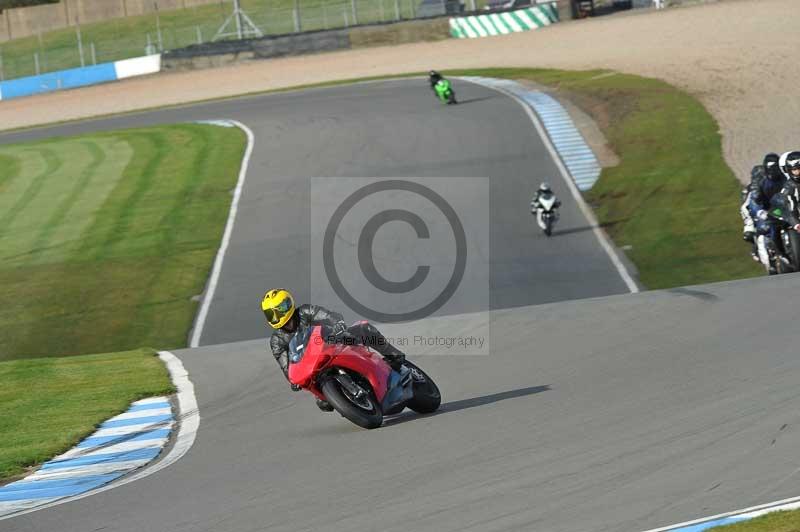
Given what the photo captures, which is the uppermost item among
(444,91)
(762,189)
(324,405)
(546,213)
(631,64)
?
(324,405)

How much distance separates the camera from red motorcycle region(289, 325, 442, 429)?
9.89m

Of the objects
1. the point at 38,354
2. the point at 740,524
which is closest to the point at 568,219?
the point at 38,354

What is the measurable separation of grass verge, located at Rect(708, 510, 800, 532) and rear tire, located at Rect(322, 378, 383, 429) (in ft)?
13.7

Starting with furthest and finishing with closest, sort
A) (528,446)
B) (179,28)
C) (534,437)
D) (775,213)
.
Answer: (179,28), (775,213), (534,437), (528,446)

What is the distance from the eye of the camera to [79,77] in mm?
62656

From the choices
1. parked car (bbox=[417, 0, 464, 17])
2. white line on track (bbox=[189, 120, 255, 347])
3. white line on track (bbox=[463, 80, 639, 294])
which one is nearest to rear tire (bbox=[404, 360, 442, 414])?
white line on track (bbox=[463, 80, 639, 294])

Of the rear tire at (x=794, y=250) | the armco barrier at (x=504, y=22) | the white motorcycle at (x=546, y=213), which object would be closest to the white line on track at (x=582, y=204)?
the white motorcycle at (x=546, y=213)

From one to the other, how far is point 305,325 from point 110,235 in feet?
58.5

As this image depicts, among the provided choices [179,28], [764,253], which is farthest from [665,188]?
[179,28]

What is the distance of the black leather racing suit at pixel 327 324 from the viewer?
10250 millimetres

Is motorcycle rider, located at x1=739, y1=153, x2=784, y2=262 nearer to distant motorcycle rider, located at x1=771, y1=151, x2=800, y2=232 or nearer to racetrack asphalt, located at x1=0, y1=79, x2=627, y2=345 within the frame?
distant motorcycle rider, located at x1=771, y1=151, x2=800, y2=232

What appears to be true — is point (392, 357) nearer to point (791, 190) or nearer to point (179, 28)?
point (791, 190)

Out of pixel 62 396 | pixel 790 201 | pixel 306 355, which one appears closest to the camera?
pixel 306 355

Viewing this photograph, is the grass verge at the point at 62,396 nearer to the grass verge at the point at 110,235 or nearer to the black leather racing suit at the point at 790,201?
the grass verge at the point at 110,235
